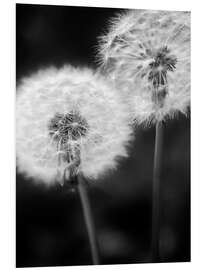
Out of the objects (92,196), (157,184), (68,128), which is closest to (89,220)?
(92,196)

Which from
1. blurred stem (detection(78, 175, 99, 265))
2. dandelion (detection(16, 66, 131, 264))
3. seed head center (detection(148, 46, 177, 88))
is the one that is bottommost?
blurred stem (detection(78, 175, 99, 265))

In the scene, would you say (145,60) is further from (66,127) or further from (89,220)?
(89,220)

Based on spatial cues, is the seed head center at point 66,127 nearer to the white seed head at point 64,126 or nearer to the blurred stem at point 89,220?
the white seed head at point 64,126

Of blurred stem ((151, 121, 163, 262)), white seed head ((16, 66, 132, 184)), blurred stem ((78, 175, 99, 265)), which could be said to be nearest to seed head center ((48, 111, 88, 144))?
white seed head ((16, 66, 132, 184))

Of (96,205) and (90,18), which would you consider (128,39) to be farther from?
(96,205)

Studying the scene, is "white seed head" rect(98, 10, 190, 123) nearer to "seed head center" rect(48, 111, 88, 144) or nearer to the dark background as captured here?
the dark background

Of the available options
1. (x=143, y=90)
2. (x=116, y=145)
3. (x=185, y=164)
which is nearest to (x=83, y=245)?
(x=116, y=145)

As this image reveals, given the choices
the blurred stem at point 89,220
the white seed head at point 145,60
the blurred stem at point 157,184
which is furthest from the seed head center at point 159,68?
the blurred stem at point 89,220
